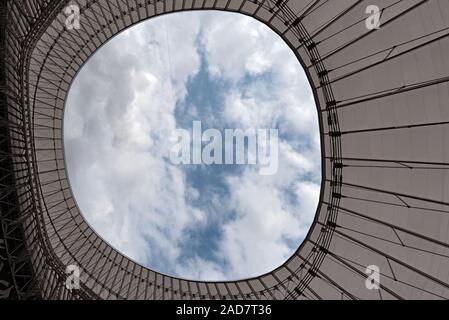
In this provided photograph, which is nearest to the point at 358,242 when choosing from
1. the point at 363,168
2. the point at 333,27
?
the point at 363,168

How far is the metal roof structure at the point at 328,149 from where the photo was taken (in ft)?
58.7

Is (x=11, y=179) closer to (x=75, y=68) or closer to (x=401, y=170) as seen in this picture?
(x=75, y=68)

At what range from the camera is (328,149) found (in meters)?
24.7

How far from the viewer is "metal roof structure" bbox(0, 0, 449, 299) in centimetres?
1789

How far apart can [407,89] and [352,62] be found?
387 centimetres

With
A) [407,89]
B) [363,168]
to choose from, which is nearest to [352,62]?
[407,89]
